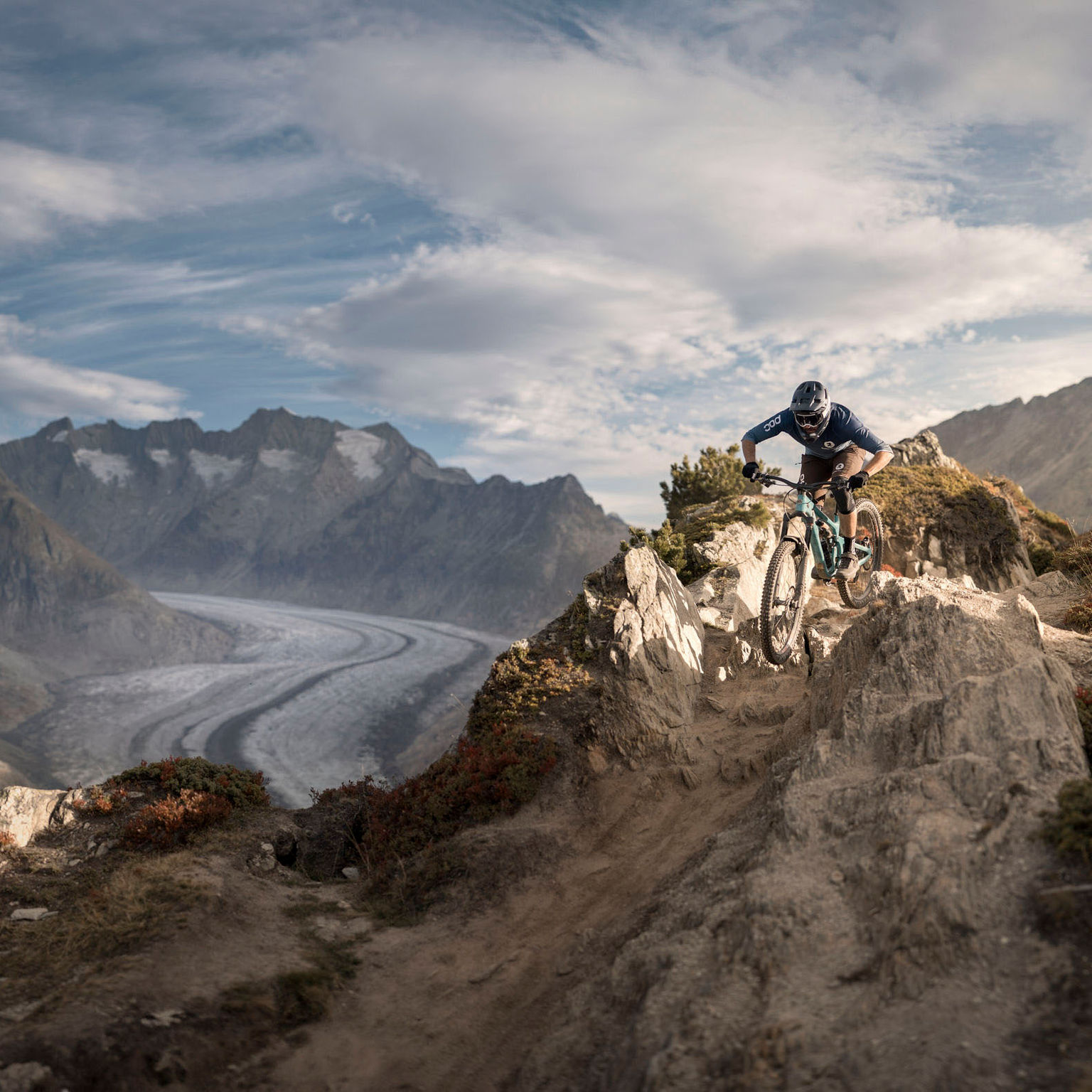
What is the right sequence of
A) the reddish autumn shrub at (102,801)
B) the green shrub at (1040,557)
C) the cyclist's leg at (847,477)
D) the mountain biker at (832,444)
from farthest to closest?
the green shrub at (1040,557) < the reddish autumn shrub at (102,801) < the cyclist's leg at (847,477) < the mountain biker at (832,444)

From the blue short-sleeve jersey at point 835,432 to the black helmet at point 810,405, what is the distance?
446 millimetres

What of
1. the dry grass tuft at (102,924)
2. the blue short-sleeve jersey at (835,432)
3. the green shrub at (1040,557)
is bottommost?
the dry grass tuft at (102,924)

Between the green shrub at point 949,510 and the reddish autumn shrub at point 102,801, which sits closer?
the reddish autumn shrub at point 102,801

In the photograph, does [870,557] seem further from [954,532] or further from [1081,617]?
[954,532]

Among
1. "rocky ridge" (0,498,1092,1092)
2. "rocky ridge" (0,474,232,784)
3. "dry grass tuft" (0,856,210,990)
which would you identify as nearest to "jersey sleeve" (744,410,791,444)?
"rocky ridge" (0,498,1092,1092)

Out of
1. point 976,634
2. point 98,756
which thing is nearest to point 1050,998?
point 976,634

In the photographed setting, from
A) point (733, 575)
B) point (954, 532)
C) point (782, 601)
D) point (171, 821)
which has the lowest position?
point (171, 821)

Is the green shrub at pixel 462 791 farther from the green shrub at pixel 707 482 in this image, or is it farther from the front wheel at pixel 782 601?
the green shrub at pixel 707 482

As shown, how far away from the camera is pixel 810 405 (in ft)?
38.8

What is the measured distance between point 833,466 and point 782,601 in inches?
113

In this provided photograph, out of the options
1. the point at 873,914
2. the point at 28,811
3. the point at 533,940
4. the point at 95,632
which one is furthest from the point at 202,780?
the point at 95,632

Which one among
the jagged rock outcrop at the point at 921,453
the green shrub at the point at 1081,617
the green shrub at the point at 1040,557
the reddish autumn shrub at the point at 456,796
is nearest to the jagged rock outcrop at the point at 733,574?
the green shrub at the point at 1081,617

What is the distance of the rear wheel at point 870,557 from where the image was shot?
607 inches

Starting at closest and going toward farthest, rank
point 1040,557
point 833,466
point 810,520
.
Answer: point 810,520
point 833,466
point 1040,557
